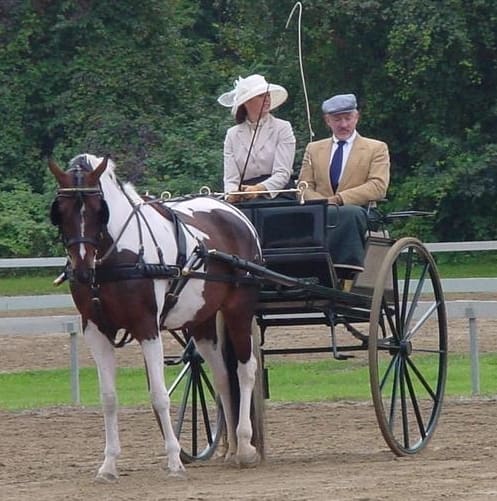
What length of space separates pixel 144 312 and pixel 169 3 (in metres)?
19.0

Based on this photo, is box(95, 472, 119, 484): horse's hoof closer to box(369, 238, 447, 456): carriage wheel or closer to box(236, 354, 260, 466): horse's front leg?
box(236, 354, 260, 466): horse's front leg

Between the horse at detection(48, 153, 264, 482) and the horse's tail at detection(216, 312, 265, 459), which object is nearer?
the horse at detection(48, 153, 264, 482)

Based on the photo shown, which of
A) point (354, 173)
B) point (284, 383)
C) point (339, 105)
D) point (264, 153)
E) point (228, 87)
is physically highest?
point (228, 87)

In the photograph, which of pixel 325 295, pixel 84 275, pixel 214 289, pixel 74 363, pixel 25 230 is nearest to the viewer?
pixel 84 275

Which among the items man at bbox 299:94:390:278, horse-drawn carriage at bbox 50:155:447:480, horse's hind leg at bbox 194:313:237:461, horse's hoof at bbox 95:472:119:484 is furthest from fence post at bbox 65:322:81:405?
horse's hoof at bbox 95:472:119:484

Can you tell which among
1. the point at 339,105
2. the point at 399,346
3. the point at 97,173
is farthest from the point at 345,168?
the point at 97,173

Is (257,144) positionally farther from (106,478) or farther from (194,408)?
(106,478)

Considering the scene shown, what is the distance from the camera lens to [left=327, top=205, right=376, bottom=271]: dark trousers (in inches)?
351

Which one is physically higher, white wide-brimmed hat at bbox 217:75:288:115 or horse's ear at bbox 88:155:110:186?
white wide-brimmed hat at bbox 217:75:288:115

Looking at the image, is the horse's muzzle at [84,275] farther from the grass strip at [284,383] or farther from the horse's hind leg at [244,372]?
the grass strip at [284,383]

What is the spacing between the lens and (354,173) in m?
9.37

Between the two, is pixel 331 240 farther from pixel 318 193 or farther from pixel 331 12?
pixel 331 12

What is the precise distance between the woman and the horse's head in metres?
1.64

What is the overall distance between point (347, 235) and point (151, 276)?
1583 mm
